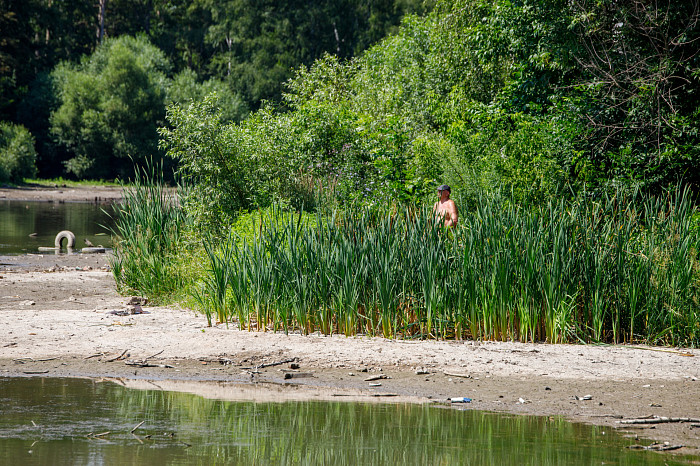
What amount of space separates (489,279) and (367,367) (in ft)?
5.95

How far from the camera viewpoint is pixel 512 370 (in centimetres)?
895

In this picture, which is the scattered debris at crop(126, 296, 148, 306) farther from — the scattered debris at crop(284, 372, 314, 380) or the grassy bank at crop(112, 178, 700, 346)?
the scattered debris at crop(284, 372, 314, 380)

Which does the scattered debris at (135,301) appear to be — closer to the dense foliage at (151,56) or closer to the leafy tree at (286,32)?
the dense foliage at (151,56)

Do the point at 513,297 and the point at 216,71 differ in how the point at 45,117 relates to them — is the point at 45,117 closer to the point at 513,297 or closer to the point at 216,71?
the point at 216,71

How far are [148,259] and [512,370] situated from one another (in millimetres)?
6939

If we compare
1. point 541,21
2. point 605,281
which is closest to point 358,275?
point 605,281

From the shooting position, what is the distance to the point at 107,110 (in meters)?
58.2

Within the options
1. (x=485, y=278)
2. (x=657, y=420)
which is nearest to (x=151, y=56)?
(x=485, y=278)

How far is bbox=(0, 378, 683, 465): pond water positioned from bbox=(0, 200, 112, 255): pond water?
1129 cm

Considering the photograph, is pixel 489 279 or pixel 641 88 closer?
pixel 489 279

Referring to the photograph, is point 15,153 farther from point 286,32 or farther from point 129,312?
point 129,312

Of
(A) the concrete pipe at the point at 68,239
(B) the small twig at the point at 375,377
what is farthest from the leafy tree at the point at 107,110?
(B) the small twig at the point at 375,377

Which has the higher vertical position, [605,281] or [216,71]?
[216,71]

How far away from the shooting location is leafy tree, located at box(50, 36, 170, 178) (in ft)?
190
